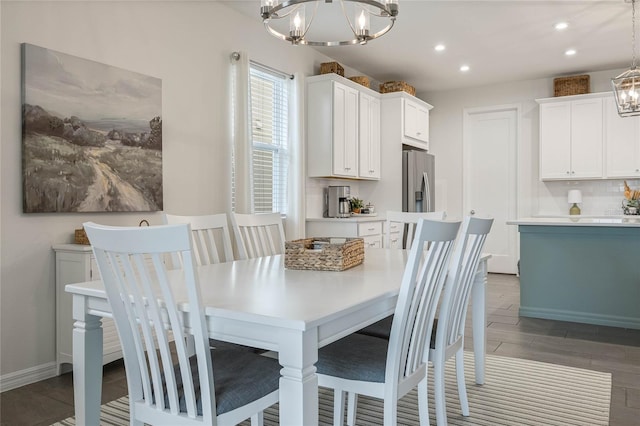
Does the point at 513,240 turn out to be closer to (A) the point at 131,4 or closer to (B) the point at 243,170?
(B) the point at 243,170

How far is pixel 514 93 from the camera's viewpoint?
6953 millimetres

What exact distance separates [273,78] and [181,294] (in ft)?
11.9

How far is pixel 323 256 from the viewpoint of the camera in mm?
2256

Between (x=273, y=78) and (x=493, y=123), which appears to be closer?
(x=273, y=78)

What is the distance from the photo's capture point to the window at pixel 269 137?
4645 mm

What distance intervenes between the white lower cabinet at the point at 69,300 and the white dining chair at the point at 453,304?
1593 mm

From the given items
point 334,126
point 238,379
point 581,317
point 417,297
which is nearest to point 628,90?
point 581,317

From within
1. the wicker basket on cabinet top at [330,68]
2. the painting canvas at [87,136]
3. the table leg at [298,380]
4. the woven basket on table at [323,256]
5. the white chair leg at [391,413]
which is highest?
the wicker basket on cabinet top at [330,68]

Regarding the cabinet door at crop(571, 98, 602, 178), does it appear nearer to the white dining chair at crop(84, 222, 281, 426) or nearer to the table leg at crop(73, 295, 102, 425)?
the white dining chair at crop(84, 222, 281, 426)

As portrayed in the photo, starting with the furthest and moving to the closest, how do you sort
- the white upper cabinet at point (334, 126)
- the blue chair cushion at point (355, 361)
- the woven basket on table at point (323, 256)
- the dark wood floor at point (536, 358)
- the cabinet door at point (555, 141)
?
the cabinet door at point (555, 141) → the white upper cabinet at point (334, 126) → the dark wood floor at point (536, 358) → the woven basket on table at point (323, 256) → the blue chair cushion at point (355, 361)

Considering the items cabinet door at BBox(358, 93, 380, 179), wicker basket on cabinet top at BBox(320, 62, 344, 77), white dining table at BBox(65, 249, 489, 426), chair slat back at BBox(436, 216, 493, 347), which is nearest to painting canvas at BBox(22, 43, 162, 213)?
white dining table at BBox(65, 249, 489, 426)

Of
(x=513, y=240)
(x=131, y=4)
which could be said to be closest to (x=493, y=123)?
(x=513, y=240)

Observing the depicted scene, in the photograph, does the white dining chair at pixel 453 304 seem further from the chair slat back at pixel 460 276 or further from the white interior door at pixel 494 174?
the white interior door at pixel 494 174

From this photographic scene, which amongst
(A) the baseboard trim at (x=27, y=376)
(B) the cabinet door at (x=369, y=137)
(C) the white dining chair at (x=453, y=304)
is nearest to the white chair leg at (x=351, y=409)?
(C) the white dining chair at (x=453, y=304)
